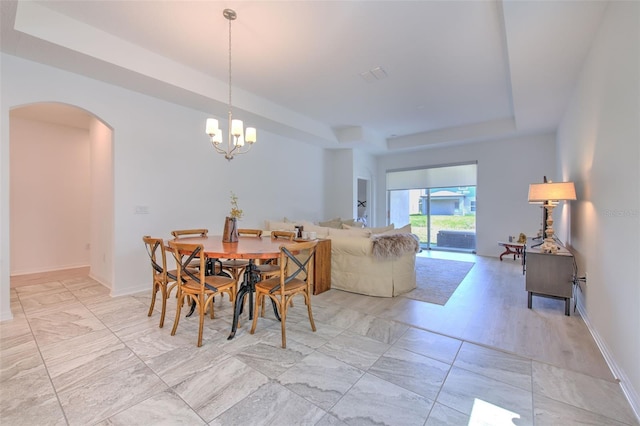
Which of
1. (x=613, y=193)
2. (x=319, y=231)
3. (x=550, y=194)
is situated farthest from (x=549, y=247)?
(x=319, y=231)

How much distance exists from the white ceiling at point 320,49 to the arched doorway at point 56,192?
4.79ft

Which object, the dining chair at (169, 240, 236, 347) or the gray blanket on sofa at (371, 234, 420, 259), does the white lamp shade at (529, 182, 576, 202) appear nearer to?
the gray blanket on sofa at (371, 234, 420, 259)

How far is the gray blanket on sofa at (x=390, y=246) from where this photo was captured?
3.57 meters

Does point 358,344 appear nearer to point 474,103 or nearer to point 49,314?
point 49,314

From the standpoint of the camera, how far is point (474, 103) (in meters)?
4.97

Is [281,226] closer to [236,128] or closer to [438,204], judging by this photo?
[236,128]

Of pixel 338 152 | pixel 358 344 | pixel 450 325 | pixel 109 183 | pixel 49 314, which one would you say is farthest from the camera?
pixel 338 152

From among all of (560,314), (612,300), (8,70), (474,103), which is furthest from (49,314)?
(474,103)

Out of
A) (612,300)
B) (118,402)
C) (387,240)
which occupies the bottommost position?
(118,402)

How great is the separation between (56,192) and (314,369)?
597 centimetres

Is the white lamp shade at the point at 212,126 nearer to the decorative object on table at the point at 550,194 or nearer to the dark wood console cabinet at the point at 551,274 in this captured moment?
A: the decorative object on table at the point at 550,194

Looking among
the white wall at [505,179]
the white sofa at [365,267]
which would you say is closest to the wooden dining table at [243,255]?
the white sofa at [365,267]

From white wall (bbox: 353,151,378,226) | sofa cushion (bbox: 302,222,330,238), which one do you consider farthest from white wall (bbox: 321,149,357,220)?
sofa cushion (bbox: 302,222,330,238)

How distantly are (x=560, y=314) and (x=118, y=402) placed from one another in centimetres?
407
